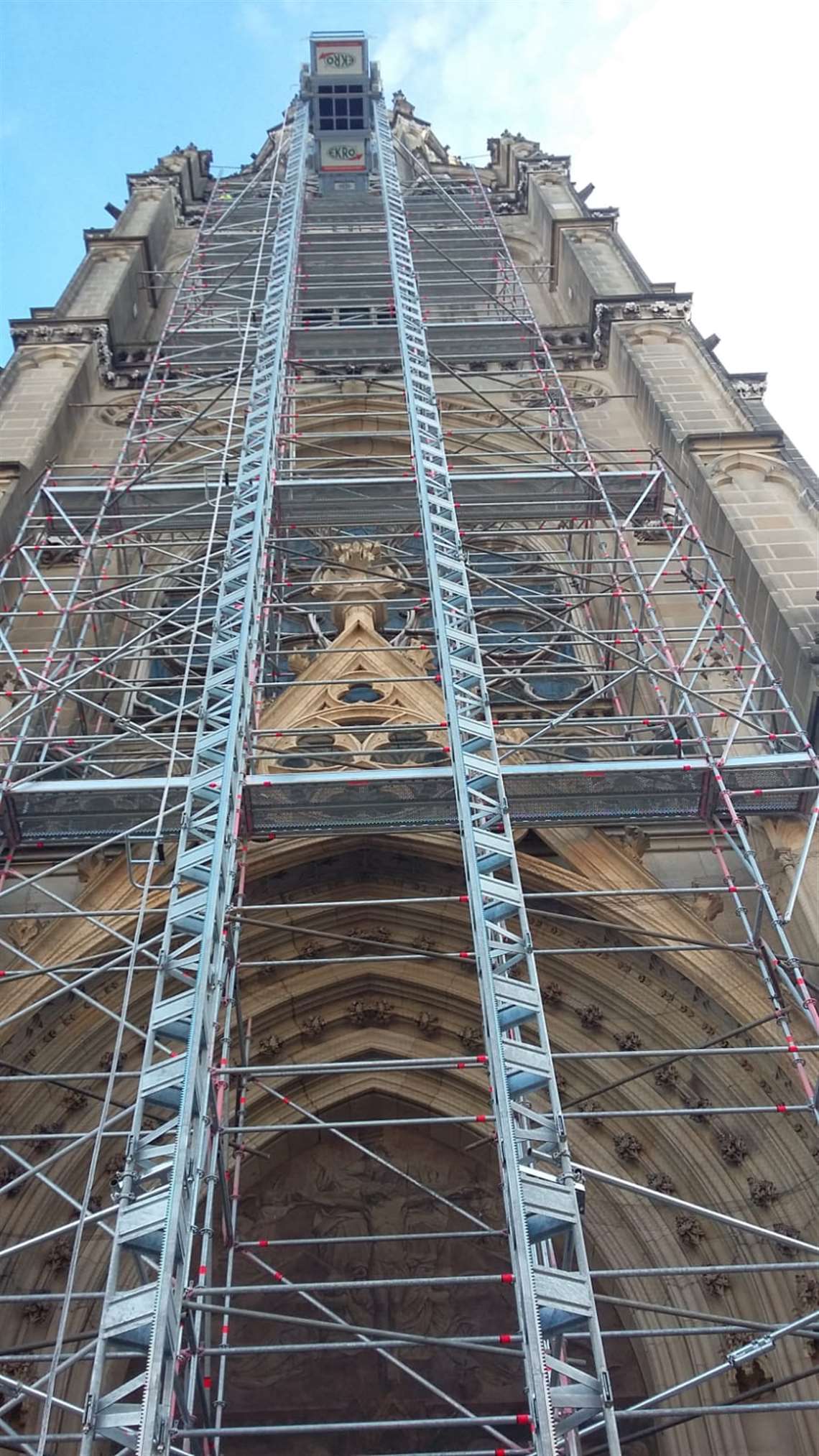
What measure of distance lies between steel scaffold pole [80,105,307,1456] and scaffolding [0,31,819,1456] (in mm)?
26

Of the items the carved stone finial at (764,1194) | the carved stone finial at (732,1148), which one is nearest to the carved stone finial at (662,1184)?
the carved stone finial at (732,1148)

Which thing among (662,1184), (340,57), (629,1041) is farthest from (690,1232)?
(340,57)

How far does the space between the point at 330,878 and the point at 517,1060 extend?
194 inches

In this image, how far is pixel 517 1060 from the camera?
659cm

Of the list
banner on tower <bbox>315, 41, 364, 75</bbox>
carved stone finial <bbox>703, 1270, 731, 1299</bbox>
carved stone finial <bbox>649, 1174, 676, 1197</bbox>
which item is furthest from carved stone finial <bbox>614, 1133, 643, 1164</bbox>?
banner on tower <bbox>315, 41, 364, 75</bbox>

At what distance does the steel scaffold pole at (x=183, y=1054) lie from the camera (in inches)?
210

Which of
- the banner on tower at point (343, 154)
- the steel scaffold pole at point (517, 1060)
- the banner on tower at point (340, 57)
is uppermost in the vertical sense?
the banner on tower at point (340, 57)

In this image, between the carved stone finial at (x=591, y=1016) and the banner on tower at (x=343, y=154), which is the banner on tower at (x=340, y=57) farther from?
the carved stone finial at (x=591, y=1016)

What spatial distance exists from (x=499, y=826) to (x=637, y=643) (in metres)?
3.86

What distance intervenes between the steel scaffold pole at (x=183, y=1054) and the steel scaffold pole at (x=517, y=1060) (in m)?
1.41

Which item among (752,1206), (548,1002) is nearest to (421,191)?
(548,1002)

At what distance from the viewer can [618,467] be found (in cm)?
1598

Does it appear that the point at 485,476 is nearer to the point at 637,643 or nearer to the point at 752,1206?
the point at 637,643

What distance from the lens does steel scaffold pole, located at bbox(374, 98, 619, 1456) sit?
5.26 metres
